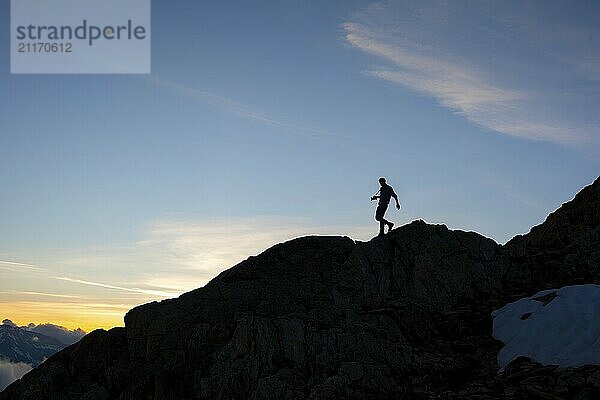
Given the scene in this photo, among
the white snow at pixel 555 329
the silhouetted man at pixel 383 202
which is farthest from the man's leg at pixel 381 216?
the white snow at pixel 555 329

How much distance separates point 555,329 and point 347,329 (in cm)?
806

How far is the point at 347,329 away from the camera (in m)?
23.5

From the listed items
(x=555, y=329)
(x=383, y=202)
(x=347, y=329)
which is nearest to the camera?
(x=555, y=329)

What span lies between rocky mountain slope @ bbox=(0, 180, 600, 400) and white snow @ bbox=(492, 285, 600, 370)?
2.19ft

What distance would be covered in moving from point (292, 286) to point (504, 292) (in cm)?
1049

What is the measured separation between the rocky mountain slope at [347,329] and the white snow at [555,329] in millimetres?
668

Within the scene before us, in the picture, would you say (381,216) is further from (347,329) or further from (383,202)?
(347,329)

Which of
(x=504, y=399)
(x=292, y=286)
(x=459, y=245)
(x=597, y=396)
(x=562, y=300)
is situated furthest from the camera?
(x=459, y=245)

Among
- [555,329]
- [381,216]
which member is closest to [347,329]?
[555,329]

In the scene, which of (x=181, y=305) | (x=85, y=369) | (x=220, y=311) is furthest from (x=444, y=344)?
(x=85, y=369)

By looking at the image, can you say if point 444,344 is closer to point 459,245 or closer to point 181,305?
point 459,245

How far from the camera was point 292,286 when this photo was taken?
27.5 metres

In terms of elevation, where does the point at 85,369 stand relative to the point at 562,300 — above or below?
below

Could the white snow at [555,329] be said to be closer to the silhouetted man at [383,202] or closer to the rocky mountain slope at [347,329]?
the rocky mountain slope at [347,329]
